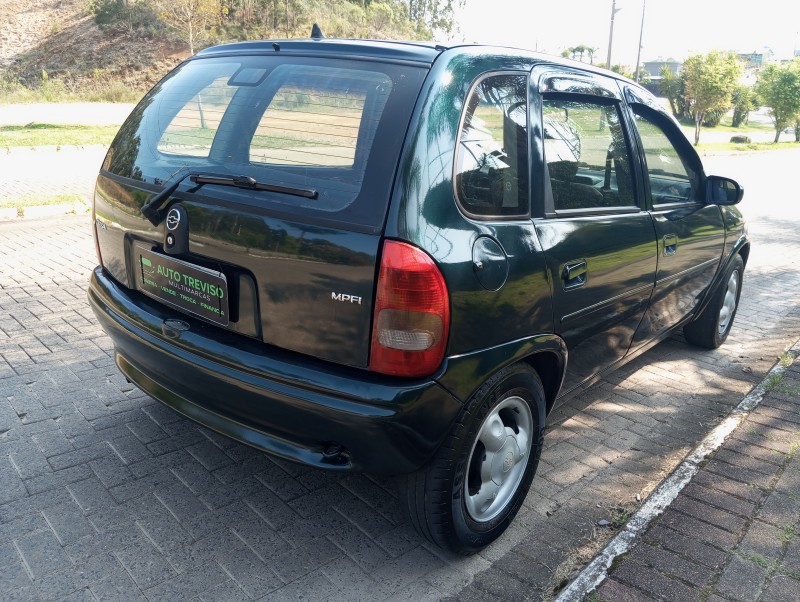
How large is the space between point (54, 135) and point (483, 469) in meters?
16.4

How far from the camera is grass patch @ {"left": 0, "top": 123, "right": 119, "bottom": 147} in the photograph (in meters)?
14.5

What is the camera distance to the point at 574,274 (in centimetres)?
289

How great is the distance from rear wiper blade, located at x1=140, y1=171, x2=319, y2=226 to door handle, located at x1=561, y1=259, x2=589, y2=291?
111 cm

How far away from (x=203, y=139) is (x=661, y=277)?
8.20ft

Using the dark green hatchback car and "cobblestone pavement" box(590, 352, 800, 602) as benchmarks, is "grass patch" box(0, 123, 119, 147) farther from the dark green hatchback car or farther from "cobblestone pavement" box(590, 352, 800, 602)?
"cobblestone pavement" box(590, 352, 800, 602)

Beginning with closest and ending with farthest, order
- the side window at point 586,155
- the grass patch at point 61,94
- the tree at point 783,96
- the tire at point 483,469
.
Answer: the tire at point 483,469, the side window at point 586,155, the grass patch at point 61,94, the tree at point 783,96

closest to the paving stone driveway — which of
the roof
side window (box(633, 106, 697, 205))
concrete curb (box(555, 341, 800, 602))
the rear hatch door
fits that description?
concrete curb (box(555, 341, 800, 602))

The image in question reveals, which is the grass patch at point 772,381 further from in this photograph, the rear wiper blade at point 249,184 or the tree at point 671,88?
the tree at point 671,88

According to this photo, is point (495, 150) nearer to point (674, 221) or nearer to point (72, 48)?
point (674, 221)

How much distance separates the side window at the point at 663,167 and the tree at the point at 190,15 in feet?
83.8

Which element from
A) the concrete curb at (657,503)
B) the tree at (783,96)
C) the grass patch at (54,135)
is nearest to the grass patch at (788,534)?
the concrete curb at (657,503)

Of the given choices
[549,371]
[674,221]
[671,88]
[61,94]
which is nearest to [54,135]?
[61,94]

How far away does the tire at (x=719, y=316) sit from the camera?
16.3 ft

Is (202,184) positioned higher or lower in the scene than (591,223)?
higher
